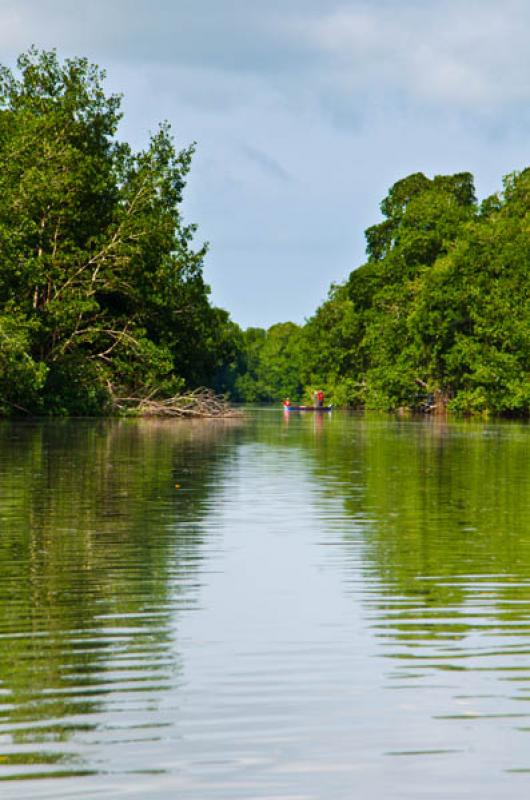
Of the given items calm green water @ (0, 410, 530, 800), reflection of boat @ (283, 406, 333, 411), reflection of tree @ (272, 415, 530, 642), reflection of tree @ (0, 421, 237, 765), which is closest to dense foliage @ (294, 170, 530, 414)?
reflection of boat @ (283, 406, 333, 411)

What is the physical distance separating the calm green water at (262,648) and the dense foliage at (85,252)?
35.7 meters

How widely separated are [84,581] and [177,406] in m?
50.0

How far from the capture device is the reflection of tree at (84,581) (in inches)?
261

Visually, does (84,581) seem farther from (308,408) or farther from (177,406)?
(308,408)

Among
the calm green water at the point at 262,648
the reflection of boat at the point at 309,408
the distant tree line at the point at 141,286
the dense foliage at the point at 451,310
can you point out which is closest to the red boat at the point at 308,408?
the reflection of boat at the point at 309,408

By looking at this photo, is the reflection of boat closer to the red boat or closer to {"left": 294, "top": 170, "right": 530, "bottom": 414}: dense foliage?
the red boat

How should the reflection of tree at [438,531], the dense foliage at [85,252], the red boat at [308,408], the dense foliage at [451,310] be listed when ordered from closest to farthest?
the reflection of tree at [438,531]
the dense foliage at [85,252]
the dense foliage at [451,310]
the red boat at [308,408]

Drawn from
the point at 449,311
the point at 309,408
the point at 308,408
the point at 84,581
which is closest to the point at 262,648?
the point at 84,581

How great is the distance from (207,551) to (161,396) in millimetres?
48642

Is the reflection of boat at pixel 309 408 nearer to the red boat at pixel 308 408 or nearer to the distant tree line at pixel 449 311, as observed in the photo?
the red boat at pixel 308 408

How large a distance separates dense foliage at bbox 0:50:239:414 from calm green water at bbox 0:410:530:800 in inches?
1407

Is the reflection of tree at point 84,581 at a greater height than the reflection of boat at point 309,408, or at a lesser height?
lesser

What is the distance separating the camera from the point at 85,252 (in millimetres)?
57688

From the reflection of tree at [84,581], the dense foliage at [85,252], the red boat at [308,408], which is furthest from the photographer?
the red boat at [308,408]
